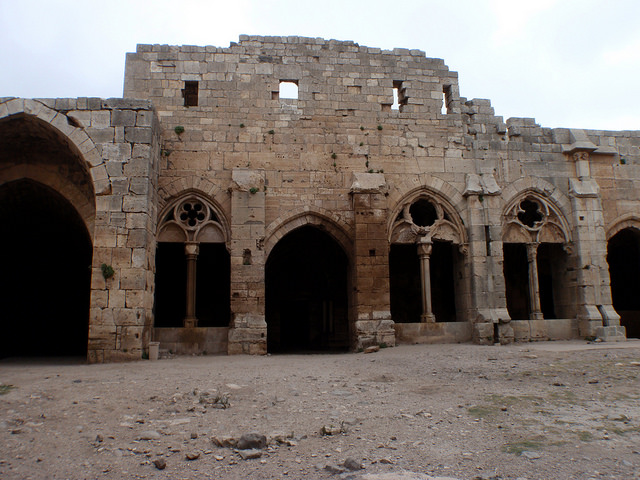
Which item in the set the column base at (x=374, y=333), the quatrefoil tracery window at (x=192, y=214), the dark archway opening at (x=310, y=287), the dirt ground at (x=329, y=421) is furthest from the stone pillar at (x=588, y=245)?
the quatrefoil tracery window at (x=192, y=214)

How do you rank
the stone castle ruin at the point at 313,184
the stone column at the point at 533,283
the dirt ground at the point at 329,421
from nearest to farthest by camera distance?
1. the dirt ground at the point at 329,421
2. the stone castle ruin at the point at 313,184
3. the stone column at the point at 533,283

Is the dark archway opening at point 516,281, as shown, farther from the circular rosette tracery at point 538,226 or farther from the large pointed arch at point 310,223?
the large pointed arch at point 310,223

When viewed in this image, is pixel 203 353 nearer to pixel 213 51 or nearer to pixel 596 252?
pixel 213 51

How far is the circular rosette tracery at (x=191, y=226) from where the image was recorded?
1063 cm

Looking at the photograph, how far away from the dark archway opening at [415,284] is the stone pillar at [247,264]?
528 cm

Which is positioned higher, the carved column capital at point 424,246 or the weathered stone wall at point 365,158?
the weathered stone wall at point 365,158

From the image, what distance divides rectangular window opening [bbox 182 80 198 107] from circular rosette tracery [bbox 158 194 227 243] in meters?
2.58

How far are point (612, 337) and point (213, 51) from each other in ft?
36.2

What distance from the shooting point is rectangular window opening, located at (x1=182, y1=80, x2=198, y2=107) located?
1131 centimetres

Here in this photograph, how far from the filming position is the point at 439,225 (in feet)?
37.8

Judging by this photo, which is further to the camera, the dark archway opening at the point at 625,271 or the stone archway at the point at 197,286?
the dark archway opening at the point at 625,271

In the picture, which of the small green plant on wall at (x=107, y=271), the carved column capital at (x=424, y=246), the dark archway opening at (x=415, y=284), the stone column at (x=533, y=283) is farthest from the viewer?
the dark archway opening at (x=415, y=284)

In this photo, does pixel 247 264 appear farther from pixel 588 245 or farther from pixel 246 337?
pixel 588 245

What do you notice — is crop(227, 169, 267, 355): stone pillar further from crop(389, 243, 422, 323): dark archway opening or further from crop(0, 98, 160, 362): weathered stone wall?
crop(389, 243, 422, 323): dark archway opening
